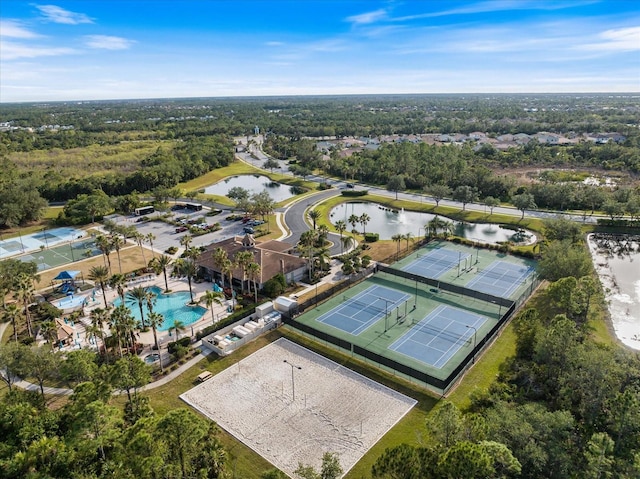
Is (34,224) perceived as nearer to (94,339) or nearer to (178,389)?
(94,339)

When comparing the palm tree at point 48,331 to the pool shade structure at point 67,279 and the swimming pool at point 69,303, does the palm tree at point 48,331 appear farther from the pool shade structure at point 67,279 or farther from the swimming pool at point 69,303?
the pool shade structure at point 67,279

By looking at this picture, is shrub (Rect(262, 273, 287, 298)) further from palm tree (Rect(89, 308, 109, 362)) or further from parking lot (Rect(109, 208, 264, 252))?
parking lot (Rect(109, 208, 264, 252))

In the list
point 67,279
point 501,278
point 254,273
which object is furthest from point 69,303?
point 501,278

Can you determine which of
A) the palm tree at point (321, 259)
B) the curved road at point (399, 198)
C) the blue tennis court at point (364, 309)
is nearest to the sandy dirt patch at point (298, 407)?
the blue tennis court at point (364, 309)

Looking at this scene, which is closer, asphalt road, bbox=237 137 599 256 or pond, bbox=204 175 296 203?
asphalt road, bbox=237 137 599 256

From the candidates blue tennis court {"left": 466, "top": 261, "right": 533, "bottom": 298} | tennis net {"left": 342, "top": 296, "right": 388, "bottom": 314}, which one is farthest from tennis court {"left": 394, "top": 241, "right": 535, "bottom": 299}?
tennis net {"left": 342, "top": 296, "right": 388, "bottom": 314}
